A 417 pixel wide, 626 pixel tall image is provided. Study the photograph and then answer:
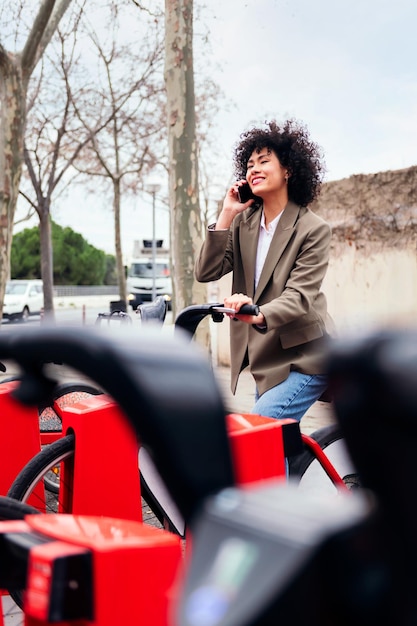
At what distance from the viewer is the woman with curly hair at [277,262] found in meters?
2.78

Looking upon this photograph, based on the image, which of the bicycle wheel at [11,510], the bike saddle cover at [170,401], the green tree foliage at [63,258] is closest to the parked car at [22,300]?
the green tree foliage at [63,258]

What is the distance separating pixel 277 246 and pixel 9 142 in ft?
29.3

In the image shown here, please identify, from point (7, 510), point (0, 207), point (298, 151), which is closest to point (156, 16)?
point (0, 207)

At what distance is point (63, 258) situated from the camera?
63656 mm

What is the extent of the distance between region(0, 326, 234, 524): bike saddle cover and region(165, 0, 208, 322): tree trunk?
7483 millimetres

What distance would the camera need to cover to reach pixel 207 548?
0.64 m

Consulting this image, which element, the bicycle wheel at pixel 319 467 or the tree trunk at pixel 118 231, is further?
the tree trunk at pixel 118 231

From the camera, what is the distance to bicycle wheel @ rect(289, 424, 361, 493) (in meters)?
2.62

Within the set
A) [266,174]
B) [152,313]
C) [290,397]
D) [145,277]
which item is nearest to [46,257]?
[152,313]

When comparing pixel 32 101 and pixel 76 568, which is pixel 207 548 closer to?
pixel 76 568

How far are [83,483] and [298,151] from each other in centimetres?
152

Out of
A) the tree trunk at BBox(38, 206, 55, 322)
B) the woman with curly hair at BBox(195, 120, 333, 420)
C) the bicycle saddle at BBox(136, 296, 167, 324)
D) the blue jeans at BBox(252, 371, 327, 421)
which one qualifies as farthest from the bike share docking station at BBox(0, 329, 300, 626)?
the tree trunk at BBox(38, 206, 55, 322)

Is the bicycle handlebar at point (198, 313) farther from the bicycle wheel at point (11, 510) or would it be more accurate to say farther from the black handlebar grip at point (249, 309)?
the bicycle wheel at point (11, 510)

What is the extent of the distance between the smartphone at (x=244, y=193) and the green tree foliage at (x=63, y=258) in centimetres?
5548
